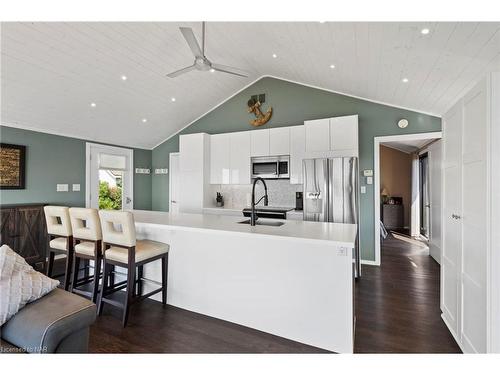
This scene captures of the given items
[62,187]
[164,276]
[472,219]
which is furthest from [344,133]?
[62,187]

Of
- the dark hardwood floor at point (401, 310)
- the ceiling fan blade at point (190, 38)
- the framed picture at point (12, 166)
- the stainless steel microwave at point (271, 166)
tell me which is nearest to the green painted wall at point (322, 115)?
the dark hardwood floor at point (401, 310)

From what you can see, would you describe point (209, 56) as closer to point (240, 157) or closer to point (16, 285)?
point (240, 157)

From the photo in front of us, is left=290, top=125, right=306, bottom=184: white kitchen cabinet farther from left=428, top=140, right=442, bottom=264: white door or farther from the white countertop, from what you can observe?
left=428, top=140, right=442, bottom=264: white door

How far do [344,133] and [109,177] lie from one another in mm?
4693

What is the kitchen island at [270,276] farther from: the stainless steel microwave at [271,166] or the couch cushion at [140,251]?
the stainless steel microwave at [271,166]

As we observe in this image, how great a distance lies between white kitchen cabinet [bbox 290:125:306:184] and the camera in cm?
433

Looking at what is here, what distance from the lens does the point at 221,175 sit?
5.00m

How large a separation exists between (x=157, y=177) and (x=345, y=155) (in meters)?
4.45

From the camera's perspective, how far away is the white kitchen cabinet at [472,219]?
4.94 ft

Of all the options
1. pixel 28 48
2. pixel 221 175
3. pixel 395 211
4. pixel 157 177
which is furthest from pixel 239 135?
pixel 395 211

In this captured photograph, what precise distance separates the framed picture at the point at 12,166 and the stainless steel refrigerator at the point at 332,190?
4422 millimetres

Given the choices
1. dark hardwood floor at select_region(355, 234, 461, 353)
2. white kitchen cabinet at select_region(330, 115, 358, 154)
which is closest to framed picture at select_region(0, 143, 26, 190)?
white kitchen cabinet at select_region(330, 115, 358, 154)
